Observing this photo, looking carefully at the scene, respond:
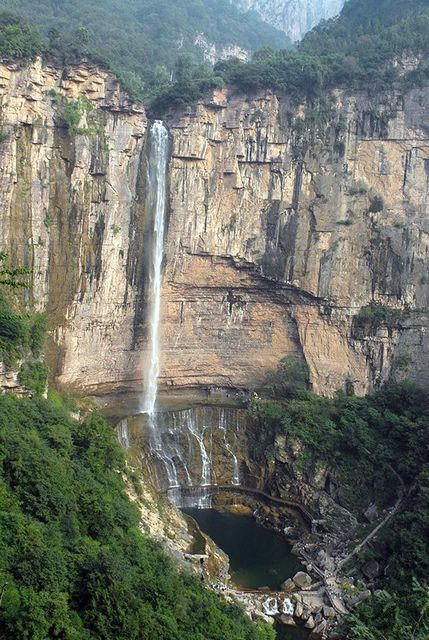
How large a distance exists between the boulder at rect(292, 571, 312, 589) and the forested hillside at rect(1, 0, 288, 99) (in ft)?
54.5

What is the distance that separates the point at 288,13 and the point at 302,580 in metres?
45.8

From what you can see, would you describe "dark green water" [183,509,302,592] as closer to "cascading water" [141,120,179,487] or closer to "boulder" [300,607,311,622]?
"boulder" [300,607,311,622]

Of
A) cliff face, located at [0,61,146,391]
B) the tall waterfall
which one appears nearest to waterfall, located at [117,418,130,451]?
the tall waterfall

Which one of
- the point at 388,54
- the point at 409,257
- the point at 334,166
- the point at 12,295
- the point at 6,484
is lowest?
the point at 6,484

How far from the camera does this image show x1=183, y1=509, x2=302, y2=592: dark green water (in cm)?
1767

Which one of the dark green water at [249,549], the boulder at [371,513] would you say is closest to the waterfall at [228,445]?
the dark green water at [249,549]

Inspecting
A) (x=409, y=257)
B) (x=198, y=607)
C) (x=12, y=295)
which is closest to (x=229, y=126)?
(x=409, y=257)

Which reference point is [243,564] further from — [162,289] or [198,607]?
[162,289]

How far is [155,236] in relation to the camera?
77.9 ft

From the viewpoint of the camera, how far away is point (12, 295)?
2022 cm

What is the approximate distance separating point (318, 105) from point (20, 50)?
34.8 ft

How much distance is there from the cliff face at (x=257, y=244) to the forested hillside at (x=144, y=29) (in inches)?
131

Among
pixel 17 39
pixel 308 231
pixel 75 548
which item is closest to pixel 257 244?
pixel 308 231

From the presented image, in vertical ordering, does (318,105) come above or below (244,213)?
above
